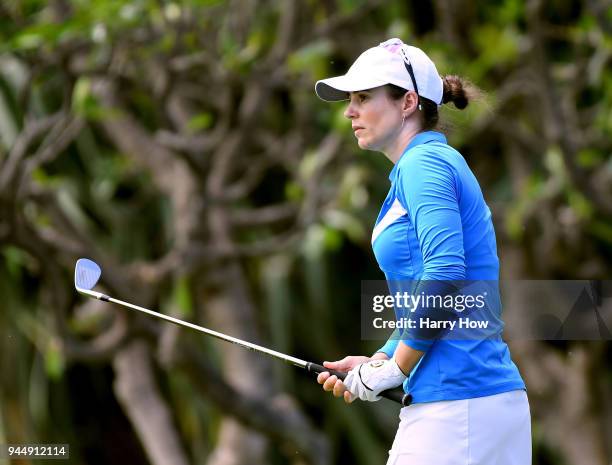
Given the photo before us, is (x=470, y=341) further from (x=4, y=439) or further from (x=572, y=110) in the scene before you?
(x=4, y=439)

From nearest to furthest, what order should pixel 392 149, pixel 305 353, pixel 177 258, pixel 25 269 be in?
pixel 392 149, pixel 177 258, pixel 25 269, pixel 305 353

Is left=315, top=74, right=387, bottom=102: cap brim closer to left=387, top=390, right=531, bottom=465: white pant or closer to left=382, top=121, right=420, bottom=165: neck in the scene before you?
left=382, top=121, right=420, bottom=165: neck

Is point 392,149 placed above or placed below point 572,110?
below

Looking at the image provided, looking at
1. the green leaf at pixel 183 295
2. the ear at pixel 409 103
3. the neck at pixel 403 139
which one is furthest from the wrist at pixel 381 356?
the green leaf at pixel 183 295

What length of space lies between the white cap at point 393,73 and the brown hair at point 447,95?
25 millimetres

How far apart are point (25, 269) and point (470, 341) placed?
5265mm

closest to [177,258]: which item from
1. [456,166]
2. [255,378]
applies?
[255,378]

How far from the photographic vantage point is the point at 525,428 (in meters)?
2.74

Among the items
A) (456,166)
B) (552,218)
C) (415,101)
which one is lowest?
(456,166)

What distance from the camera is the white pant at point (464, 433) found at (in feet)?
8.69

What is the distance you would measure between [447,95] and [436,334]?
0.67 m

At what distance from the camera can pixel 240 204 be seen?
8.05m

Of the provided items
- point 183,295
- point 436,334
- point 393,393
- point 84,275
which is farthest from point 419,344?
point 183,295

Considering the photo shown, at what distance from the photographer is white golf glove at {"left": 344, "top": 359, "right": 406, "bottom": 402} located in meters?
2.70
